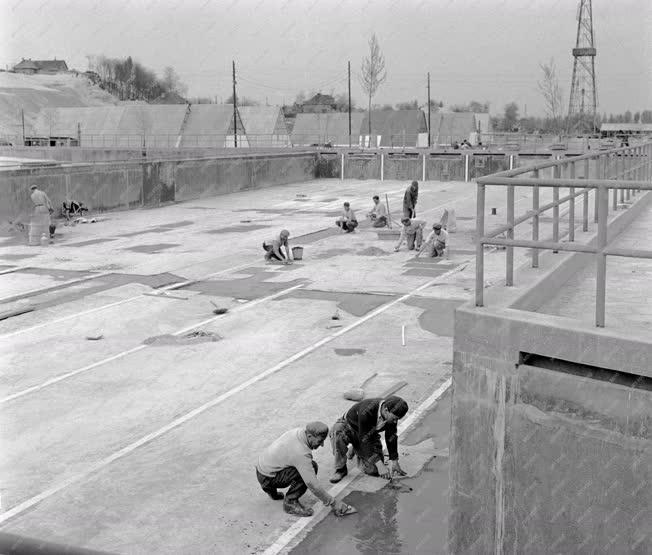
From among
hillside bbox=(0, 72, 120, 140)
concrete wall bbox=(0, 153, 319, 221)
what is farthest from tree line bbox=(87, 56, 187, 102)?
concrete wall bbox=(0, 153, 319, 221)

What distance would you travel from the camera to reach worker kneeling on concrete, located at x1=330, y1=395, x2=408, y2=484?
8.64 meters

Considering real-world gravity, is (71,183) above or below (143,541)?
above

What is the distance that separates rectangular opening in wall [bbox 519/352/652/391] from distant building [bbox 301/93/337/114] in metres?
159

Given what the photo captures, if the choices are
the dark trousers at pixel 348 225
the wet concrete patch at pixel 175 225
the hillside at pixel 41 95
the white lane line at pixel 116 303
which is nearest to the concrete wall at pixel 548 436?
the white lane line at pixel 116 303

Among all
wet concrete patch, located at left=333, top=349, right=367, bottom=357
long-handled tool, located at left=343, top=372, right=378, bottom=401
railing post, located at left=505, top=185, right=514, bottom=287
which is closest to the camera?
railing post, located at left=505, top=185, right=514, bottom=287

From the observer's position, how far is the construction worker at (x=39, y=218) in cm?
2481

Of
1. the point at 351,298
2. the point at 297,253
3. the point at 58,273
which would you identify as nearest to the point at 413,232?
the point at 297,253

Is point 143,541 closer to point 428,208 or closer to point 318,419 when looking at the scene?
point 318,419

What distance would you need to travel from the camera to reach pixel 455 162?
4800 centimetres

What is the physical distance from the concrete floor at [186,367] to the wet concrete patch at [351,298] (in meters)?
0.06

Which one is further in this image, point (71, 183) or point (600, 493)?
point (71, 183)

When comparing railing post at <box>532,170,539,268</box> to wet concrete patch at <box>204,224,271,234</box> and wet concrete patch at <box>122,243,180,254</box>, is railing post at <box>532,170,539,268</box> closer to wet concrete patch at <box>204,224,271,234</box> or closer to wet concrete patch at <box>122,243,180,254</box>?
wet concrete patch at <box>122,243,180,254</box>

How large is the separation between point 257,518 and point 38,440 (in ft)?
11.2

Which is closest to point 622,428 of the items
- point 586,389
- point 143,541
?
point 586,389
